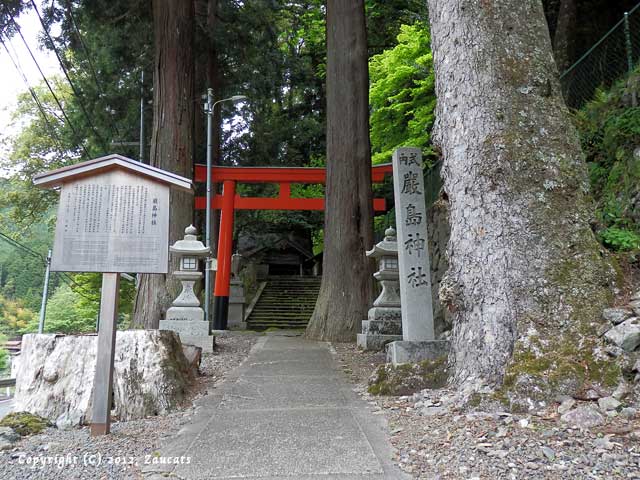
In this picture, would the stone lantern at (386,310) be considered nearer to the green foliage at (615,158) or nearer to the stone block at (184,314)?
the stone block at (184,314)

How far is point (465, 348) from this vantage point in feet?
12.0

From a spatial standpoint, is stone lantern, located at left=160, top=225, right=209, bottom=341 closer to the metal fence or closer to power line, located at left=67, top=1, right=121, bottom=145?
power line, located at left=67, top=1, right=121, bottom=145

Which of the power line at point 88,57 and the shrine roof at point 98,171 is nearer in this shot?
the shrine roof at point 98,171

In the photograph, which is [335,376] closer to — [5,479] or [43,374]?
[43,374]

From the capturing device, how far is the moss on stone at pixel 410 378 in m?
4.24

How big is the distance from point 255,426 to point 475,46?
336 centimetres

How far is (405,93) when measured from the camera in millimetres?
13141

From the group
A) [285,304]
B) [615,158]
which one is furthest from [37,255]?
[615,158]

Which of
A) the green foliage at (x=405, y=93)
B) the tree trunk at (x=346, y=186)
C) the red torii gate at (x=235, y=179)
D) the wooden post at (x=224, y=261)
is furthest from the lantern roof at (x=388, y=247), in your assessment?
the wooden post at (x=224, y=261)

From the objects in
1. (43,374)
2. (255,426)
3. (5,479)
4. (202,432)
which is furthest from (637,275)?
A: (43,374)

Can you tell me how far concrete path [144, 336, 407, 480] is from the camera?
2674mm

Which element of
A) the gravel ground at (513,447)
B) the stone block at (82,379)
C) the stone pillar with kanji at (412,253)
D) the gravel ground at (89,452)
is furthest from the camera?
the stone pillar with kanji at (412,253)

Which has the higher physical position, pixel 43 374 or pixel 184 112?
pixel 184 112

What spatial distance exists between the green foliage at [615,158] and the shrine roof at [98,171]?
4.29 m
